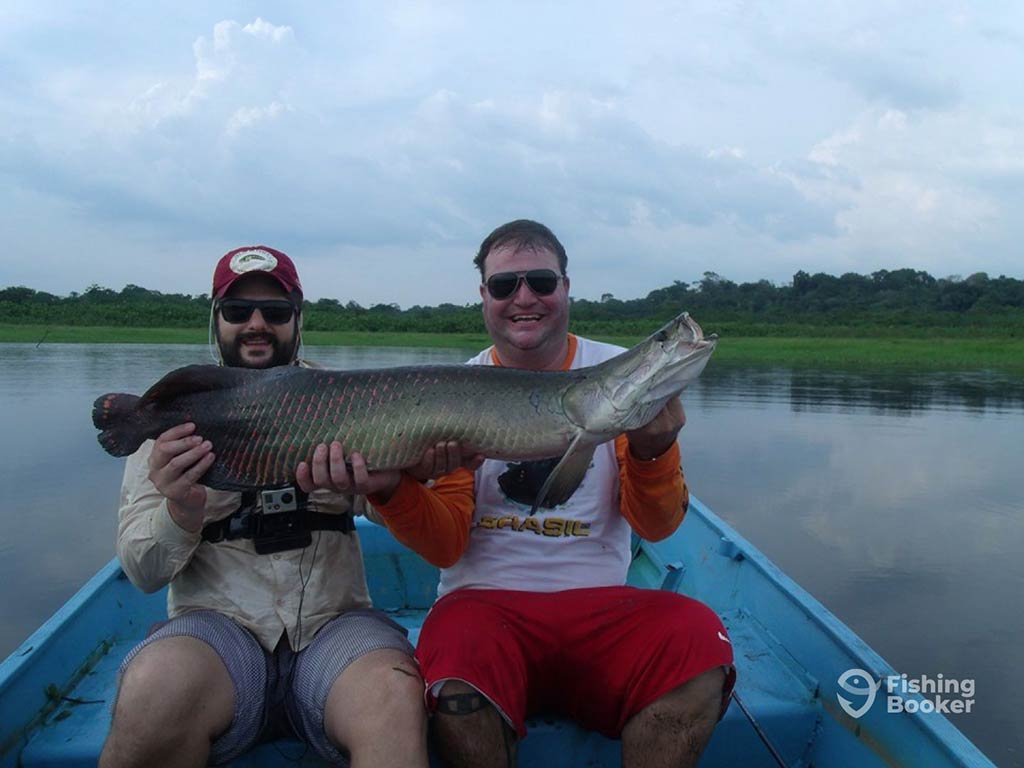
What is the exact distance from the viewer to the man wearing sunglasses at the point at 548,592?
2559 mm

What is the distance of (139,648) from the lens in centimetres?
261

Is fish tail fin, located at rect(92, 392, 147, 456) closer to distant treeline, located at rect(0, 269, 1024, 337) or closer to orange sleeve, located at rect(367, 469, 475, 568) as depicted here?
orange sleeve, located at rect(367, 469, 475, 568)

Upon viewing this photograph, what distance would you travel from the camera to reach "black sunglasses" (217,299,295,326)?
3.21 m

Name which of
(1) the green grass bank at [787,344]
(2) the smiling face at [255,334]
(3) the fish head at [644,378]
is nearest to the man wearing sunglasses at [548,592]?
(3) the fish head at [644,378]

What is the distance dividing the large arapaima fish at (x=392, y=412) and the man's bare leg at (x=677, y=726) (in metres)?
0.80

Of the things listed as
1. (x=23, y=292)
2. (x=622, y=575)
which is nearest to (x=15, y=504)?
(x=622, y=575)

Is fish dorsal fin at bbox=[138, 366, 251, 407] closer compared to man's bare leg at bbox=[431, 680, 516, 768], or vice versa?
man's bare leg at bbox=[431, 680, 516, 768]

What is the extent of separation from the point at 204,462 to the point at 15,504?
6.71m

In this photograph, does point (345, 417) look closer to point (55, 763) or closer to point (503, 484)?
point (503, 484)

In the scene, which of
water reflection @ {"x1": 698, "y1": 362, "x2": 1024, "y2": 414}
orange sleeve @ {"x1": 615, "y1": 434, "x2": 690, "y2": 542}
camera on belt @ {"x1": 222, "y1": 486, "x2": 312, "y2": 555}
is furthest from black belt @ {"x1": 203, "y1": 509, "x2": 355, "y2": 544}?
water reflection @ {"x1": 698, "y1": 362, "x2": 1024, "y2": 414}

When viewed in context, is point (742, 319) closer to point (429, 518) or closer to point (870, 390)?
point (870, 390)

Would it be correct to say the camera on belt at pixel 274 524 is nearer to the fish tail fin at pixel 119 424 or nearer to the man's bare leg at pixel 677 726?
the fish tail fin at pixel 119 424

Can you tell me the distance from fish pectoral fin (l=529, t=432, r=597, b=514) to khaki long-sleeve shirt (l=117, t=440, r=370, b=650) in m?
0.79

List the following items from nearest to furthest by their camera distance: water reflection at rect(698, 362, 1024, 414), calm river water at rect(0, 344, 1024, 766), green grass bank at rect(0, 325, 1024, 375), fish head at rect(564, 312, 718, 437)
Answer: fish head at rect(564, 312, 718, 437) < calm river water at rect(0, 344, 1024, 766) < water reflection at rect(698, 362, 1024, 414) < green grass bank at rect(0, 325, 1024, 375)
